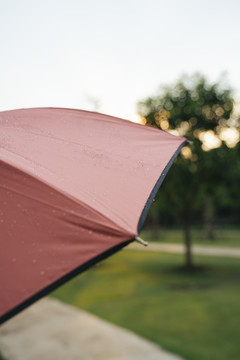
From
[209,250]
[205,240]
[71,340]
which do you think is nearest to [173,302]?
[71,340]

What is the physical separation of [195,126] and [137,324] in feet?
27.7

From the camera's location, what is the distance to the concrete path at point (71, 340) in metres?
5.69

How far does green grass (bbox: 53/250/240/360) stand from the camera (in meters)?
6.49

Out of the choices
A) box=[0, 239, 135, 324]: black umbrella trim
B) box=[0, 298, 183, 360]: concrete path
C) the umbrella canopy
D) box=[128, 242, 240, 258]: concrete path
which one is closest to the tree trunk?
box=[128, 242, 240, 258]: concrete path

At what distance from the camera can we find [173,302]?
9477 millimetres

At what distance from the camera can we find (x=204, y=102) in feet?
46.2

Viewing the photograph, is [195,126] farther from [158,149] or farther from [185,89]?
[158,149]

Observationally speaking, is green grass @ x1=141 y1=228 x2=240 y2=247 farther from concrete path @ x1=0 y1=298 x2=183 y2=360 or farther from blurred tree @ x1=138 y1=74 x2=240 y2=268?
concrete path @ x1=0 y1=298 x2=183 y2=360

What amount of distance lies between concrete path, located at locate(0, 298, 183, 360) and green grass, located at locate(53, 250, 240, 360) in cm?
43

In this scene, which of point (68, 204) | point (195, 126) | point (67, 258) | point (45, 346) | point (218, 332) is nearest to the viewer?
point (67, 258)

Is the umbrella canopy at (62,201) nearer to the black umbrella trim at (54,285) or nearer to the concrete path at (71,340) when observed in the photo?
the black umbrella trim at (54,285)

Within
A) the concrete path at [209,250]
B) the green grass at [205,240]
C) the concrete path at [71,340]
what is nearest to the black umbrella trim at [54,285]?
the concrete path at [71,340]

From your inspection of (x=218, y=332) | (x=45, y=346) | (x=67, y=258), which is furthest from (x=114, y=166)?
(x=218, y=332)

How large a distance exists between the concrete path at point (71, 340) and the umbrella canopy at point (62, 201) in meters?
4.23
